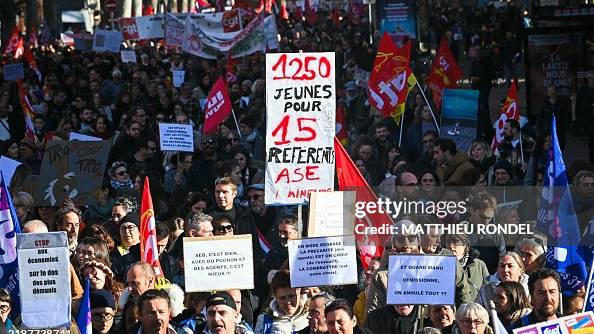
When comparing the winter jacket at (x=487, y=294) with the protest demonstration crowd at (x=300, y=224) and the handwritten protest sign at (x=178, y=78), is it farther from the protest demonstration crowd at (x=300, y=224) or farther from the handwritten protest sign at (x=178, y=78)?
the handwritten protest sign at (x=178, y=78)

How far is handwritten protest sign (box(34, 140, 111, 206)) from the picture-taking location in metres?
13.6

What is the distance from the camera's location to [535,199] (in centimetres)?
1234

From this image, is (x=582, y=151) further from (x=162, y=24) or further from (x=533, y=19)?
(x=162, y=24)

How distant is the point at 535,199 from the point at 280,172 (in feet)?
8.24

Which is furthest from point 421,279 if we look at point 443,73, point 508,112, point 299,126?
point 443,73

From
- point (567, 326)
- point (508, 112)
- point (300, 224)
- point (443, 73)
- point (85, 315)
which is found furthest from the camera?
point (443, 73)

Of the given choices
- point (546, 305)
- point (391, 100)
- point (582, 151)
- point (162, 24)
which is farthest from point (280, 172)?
point (162, 24)

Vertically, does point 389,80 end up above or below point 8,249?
above

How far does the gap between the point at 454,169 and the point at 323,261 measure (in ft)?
14.4

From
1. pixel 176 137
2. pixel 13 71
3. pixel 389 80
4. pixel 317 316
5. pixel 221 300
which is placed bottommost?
pixel 317 316

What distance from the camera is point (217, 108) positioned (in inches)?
695

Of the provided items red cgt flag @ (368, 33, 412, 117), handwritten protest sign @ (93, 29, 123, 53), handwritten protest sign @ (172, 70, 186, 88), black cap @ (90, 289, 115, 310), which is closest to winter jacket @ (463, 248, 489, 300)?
black cap @ (90, 289, 115, 310)

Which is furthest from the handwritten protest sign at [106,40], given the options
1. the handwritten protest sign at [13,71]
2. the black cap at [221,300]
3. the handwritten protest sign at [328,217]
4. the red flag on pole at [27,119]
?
the black cap at [221,300]

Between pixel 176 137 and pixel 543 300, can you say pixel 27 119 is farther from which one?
pixel 543 300
